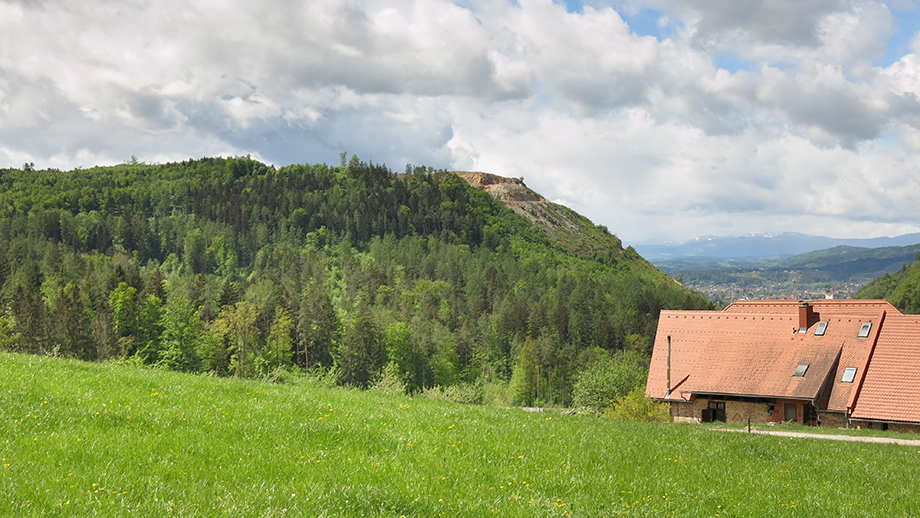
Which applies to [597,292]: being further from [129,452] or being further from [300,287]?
[129,452]

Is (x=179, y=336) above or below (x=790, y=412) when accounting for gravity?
above

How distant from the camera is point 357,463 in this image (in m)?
11.1

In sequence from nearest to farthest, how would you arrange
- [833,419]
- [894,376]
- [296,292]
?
[894,376] → [833,419] → [296,292]

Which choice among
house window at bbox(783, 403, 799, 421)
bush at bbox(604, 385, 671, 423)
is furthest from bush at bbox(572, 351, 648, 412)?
house window at bbox(783, 403, 799, 421)

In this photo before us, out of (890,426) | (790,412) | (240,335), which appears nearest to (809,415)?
(790,412)

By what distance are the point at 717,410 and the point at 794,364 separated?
5.71 metres

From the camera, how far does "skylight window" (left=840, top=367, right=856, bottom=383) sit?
3822cm

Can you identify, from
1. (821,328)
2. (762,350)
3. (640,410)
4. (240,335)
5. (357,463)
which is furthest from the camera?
(240,335)

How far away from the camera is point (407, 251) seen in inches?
6732

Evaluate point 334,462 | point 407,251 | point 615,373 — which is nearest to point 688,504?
point 334,462

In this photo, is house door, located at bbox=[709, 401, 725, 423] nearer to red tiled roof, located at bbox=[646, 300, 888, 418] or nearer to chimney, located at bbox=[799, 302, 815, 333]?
red tiled roof, located at bbox=[646, 300, 888, 418]

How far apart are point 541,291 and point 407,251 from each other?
41.2 m

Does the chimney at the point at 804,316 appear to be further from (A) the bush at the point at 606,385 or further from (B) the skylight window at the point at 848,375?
(A) the bush at the point at 606,385

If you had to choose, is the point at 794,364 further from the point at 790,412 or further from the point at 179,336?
the point at 179,336
